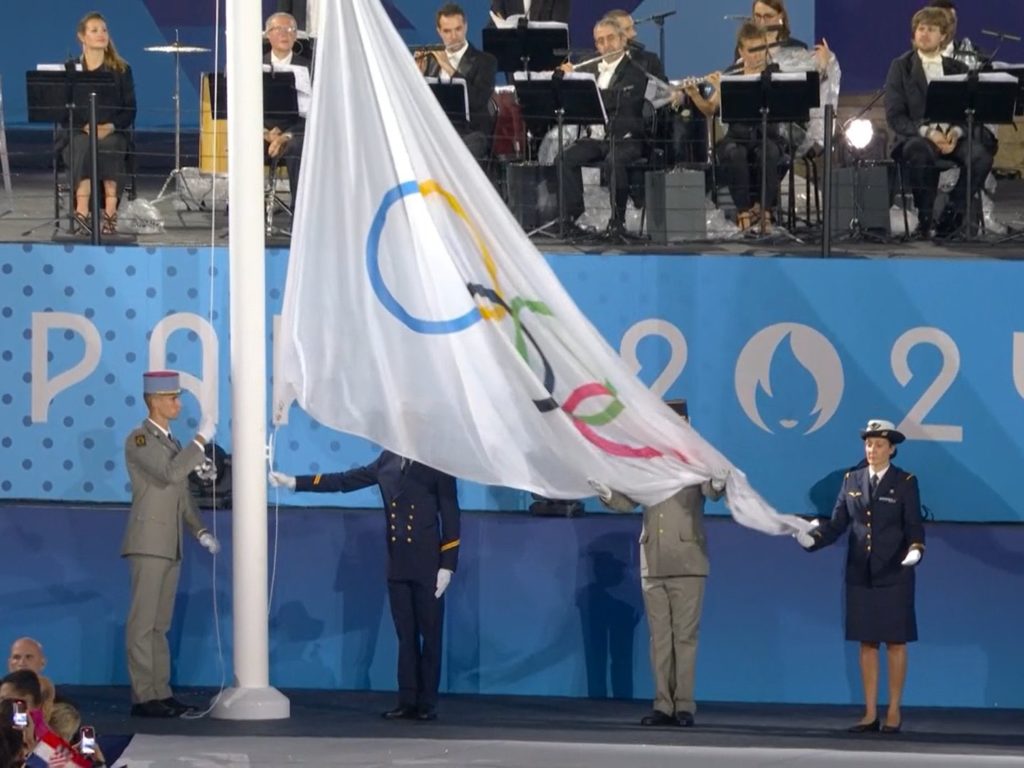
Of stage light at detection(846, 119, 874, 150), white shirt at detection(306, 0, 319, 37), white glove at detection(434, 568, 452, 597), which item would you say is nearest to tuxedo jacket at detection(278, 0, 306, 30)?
white shirt at detection(306, 0, 319, 37)

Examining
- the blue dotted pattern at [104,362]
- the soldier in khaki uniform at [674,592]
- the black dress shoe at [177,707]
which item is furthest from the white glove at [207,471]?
the soldier in khaki uniform at [674,592]

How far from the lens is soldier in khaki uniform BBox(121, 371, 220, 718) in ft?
40.3

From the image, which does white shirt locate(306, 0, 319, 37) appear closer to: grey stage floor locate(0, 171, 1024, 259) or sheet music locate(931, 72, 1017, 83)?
grey stage floor locate(0, 171, 1024, 259)

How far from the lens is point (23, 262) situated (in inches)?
533

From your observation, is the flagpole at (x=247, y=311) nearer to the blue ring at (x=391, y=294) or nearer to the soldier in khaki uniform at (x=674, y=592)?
the blue ring at (x=391, y=294)

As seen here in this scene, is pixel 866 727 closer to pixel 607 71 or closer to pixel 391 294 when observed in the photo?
pixel 391 294

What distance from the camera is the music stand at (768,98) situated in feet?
45.2

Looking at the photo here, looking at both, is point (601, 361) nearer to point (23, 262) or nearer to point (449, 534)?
point (449, 534)

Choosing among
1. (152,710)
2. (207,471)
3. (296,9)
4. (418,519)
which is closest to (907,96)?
(418,519)

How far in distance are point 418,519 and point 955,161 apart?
14.3 feet

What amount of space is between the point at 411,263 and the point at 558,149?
11.2 ft

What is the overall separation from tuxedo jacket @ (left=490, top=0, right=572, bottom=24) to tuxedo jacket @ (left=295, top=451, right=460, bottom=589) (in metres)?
4.94

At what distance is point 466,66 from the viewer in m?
14.9

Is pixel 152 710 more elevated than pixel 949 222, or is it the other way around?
pixel 949 222
